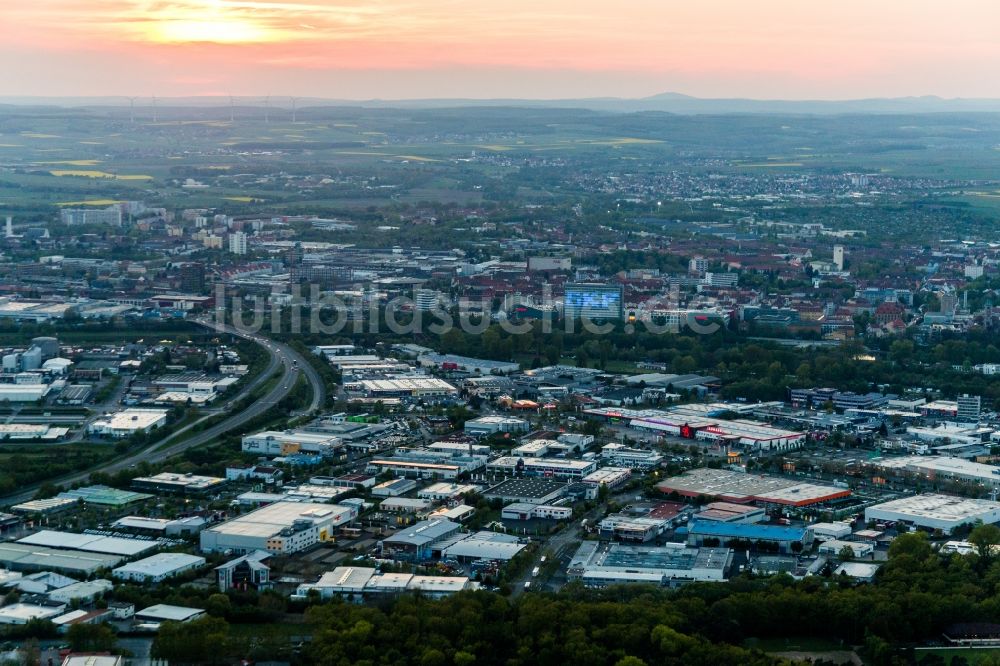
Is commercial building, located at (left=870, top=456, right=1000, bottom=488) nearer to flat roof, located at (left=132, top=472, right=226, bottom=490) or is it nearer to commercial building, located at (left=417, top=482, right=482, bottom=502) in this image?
commercial building, located at (left=417, top=482, right=482, bottom=502)

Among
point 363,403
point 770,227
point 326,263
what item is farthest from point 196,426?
point 770,227

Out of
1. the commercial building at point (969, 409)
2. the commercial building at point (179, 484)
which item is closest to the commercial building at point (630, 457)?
the commercial building at point (179, 484)

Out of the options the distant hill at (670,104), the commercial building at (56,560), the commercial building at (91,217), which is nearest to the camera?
the commercial building at (56,560)

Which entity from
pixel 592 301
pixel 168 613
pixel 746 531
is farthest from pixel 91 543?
pixel 592 301

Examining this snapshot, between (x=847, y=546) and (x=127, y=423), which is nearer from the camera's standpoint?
(x=847, y=546)

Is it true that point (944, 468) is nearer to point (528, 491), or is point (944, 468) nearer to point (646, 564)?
point (528, 491)

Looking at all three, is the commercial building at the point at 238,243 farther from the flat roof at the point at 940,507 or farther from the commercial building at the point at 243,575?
the commercial building at the point at 243,575
